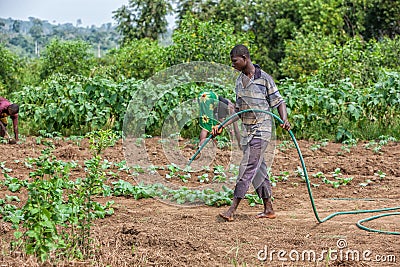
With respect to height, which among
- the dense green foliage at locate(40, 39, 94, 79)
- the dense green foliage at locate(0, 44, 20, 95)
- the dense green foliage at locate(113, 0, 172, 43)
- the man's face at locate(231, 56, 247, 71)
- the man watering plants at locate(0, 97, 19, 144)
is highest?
the dense green foliage at locate(113, 0, 172, 43)

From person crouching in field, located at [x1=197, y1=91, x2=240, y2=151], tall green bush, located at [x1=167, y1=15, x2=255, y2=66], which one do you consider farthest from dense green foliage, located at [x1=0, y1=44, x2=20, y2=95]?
person crouching in field, located at [x1=197, y1=91, x2=240, y2=151]

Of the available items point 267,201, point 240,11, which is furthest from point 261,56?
point 267,201

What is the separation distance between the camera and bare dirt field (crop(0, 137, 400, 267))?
394cm

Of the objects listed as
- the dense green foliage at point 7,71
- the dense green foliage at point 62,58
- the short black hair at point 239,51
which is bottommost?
the short black hair at point 239,51

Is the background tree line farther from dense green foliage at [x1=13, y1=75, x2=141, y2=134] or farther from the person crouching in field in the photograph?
the person crouching in field

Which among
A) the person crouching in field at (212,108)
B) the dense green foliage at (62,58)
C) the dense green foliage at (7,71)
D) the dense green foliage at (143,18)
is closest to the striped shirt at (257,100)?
the person crouching in field at (212,108)

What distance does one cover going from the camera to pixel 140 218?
16.7 feet

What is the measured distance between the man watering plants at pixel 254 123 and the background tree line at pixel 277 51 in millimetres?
4830

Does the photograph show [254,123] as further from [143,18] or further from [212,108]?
[143,18]

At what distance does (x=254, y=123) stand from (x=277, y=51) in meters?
20.2

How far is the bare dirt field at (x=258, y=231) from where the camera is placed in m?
3.94

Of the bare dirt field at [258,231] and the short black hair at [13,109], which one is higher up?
the short black hair at [13,109]

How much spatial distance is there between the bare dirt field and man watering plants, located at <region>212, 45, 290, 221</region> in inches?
10.8

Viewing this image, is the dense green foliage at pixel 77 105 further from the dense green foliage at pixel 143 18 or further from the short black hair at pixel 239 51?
the dense green foliage at pixel 143 18
